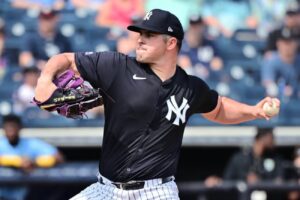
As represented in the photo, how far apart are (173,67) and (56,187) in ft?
9.42

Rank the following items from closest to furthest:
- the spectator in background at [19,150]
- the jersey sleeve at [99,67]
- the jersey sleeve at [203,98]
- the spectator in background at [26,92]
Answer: the jersey sleeve at [99,67], the jersey sleeve at [203,98], the spectator in background at [19,150], the spectator in background at [26,92]

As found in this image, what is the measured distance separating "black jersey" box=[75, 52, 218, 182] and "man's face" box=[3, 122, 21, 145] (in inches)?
121

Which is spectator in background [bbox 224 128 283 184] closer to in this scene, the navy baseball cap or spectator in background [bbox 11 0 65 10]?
spectator in background [bbox 11 0 65 10]

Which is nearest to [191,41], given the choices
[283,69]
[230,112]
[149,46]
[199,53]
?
[199,53]

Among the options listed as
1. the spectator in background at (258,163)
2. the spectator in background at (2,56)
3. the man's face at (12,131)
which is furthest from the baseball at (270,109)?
the spectator in background at (2,56)

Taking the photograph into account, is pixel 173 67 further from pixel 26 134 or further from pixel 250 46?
pixel 250 46

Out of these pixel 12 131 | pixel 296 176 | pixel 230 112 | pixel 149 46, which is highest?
pixel 149 46

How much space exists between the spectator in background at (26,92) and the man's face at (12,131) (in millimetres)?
858

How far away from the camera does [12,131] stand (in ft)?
22.9

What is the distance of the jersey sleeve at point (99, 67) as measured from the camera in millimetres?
3912

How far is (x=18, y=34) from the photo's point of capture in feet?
28.0

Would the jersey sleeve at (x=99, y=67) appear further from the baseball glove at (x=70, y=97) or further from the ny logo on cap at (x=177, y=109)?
the ny logo on cap at (x=177, y=109)

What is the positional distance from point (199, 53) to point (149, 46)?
451 cm

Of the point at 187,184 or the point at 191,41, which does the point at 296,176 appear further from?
the point at 191,41
